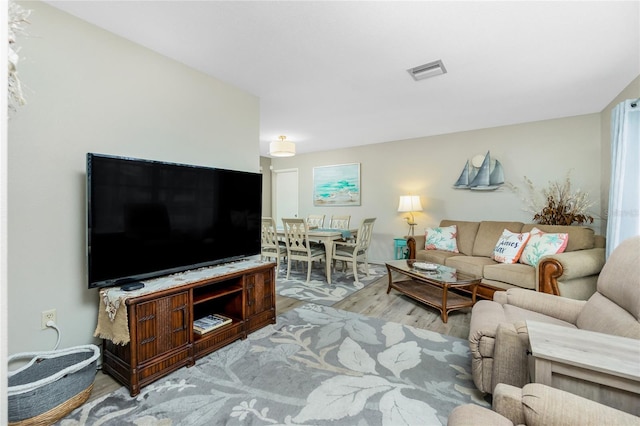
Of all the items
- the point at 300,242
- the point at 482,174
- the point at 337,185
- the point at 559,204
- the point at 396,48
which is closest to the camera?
the point at 396,48

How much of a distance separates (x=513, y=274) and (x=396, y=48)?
2.64 m

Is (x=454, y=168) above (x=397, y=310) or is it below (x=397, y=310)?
above

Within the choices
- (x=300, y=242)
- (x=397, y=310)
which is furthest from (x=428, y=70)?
(x=300, y=242)

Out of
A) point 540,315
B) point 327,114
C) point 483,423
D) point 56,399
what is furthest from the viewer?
point 327,114

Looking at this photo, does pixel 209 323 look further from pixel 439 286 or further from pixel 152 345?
pixel 439 286

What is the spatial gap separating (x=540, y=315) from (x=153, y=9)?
3.28m

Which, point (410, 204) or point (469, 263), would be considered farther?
point (410, 204)

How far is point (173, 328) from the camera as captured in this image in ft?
6.29

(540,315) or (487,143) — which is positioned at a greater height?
(487,143)

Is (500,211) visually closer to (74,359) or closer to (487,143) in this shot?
(487,143)

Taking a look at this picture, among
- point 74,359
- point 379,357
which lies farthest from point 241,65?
point 379,357

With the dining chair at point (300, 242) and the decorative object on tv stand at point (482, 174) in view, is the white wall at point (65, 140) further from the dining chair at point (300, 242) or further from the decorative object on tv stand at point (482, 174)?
the decorative object on tv stand at point (482, 174)

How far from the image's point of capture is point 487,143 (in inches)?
174

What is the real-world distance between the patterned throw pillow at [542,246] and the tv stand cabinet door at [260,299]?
291 centimetres
